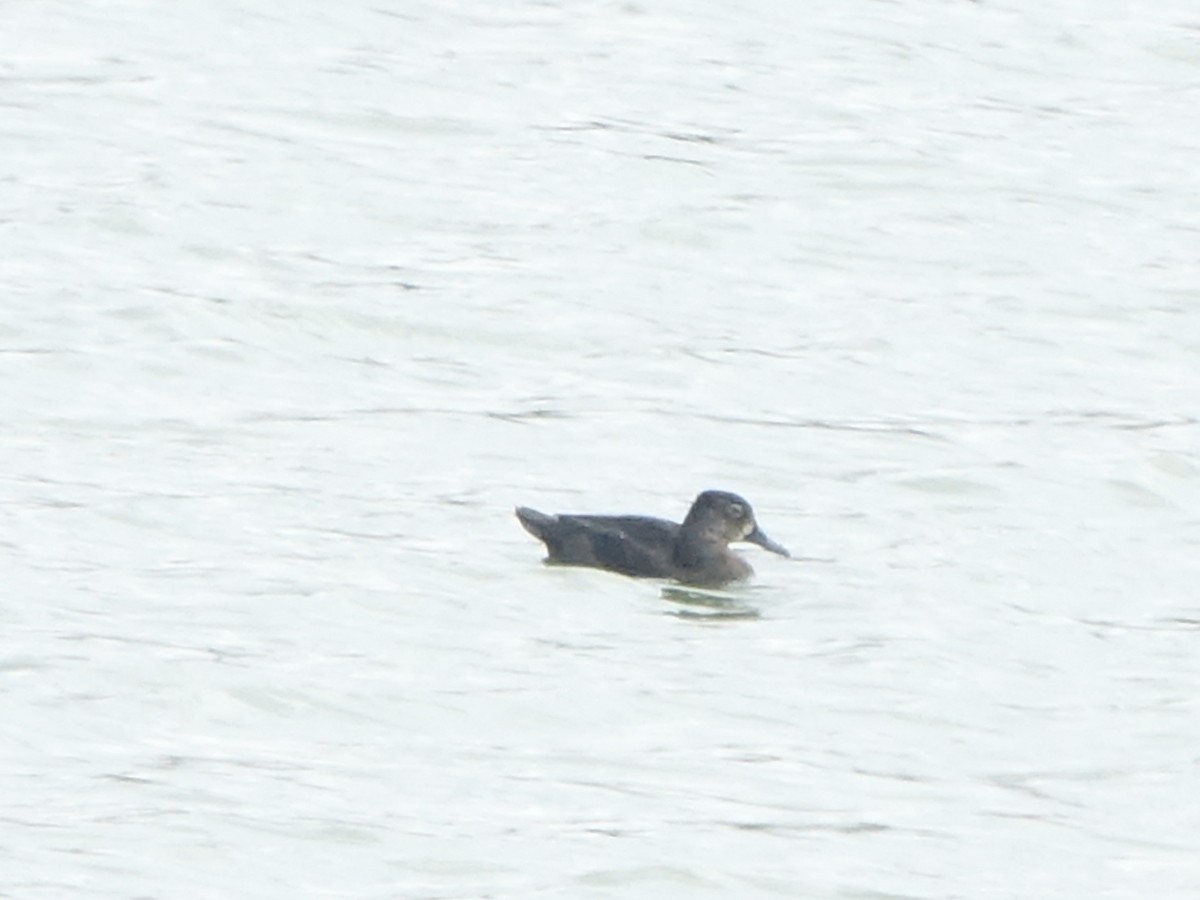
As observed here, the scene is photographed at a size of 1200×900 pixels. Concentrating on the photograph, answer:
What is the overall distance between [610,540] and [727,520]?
0.48 metres

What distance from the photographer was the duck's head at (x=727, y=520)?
489 inches

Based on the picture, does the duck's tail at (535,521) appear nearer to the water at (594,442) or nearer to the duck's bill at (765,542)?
the water at (594,442)

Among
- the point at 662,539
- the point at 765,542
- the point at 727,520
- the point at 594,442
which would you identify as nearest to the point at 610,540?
the point at 662,539

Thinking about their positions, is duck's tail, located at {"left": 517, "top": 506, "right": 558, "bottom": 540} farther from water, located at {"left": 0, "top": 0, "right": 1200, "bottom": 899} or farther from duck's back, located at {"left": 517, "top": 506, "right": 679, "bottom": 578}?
water, located at {"left": 0, "top": 0, "right": 1200, "bottom": 899}

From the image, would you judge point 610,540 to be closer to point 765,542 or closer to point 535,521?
point 535,521

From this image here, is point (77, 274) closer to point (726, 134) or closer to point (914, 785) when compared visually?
point (726, 134)

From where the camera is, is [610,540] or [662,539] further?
[662,539]

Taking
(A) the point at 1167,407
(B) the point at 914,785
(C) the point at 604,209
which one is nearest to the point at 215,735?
(B) the point at 914,785

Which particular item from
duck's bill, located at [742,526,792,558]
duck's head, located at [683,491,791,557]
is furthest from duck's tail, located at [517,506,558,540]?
duck's bill, located at [742,526,792,558]

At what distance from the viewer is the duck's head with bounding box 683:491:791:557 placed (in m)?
12.4

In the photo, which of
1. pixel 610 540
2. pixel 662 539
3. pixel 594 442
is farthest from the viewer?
pixel 594 442

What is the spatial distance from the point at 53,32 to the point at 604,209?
15.2 feet

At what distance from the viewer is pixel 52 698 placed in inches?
408

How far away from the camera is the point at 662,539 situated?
12430 mm
